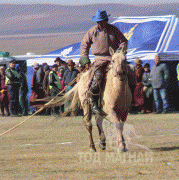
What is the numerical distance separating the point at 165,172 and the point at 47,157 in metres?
2.37

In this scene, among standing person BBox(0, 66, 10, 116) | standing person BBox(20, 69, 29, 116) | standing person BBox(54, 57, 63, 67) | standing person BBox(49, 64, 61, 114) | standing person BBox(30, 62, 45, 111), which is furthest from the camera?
standing person BBox(0, 66, 10, 116)

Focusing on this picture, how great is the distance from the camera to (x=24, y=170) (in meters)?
6.59

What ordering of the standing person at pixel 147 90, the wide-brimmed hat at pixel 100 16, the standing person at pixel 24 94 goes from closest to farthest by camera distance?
the wide-brimmed hat at pixel 100 16 < the standing person at pixel 147 90 < the standing person at pixel 24 94

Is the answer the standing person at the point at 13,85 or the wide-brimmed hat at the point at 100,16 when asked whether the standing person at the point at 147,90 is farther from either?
the wide-brimmed hat at the point at 100,16

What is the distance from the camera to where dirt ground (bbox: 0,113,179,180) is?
6180mm

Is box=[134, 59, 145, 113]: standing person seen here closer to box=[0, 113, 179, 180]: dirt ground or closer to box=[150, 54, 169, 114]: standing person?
box=[150, 54, 169, 114]: standing person

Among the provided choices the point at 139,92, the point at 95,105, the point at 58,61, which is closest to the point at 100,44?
the point at 95,105

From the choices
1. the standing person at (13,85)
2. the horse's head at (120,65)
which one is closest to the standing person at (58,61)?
the standing person at (13,85)

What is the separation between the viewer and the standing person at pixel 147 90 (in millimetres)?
16312

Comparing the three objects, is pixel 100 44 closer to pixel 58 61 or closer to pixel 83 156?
pixel 83 156

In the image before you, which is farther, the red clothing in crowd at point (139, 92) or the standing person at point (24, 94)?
the standing person at point (24, 94)

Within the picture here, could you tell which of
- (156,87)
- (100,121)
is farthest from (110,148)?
(156,87)

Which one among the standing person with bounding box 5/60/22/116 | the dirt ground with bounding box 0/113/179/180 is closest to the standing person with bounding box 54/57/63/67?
the standing person with bounding box 5/60/22/116

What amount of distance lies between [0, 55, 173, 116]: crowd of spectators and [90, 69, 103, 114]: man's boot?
716 centimetres
